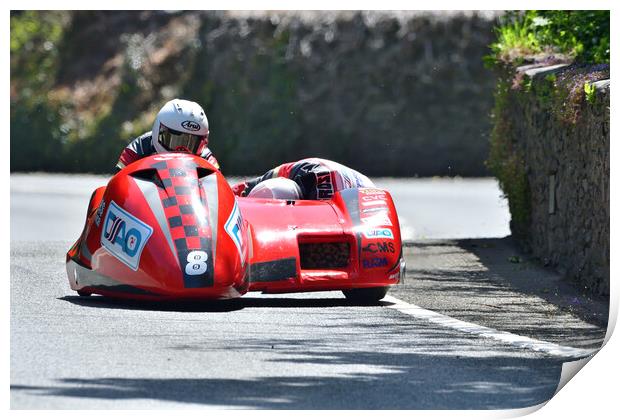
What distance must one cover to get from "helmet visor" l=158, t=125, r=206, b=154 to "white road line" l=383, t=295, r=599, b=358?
6.47ft

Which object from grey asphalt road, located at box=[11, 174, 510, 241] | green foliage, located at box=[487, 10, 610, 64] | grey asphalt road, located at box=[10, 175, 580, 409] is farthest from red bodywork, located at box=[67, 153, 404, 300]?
grey asphalt road, located at box=[11, 174, 510, 241]

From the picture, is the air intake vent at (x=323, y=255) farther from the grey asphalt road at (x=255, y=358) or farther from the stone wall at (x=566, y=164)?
the stone wall at (x=566, y=164)

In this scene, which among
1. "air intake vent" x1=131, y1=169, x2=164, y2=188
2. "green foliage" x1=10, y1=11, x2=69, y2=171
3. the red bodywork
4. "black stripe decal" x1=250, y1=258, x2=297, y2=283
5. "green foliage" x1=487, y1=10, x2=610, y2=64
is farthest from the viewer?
"green foliage" x1=10, y1=11, x2=69, y2=171

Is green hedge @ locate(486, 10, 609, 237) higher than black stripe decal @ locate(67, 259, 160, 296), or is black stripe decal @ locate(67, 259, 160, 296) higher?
green hedge @ locate(486, 10, 609, 237)

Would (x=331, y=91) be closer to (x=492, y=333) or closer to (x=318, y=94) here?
(x=318, y=94)

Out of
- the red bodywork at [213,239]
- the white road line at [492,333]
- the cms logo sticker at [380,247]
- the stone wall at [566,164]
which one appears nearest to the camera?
the white road line at [492,333]

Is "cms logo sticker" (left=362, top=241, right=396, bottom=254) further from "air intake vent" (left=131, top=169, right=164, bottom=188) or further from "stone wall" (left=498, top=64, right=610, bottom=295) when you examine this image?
"stone wall" (left=498, top=64, right=610, bottom=295)

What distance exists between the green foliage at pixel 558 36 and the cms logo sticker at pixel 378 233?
181 inches

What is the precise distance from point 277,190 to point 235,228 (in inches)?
61.9

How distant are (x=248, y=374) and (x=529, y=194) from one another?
8511 mm

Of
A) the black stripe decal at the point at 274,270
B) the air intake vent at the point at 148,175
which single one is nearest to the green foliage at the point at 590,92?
the black stripe decal at the point at 274,270

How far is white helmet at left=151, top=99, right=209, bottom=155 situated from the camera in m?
12.8

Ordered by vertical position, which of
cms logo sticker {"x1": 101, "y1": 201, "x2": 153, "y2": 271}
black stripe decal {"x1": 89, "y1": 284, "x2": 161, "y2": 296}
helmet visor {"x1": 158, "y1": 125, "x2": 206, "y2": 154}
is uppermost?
helmet visor {"x1": 158, "y1": 125, "x2": 206, "y2": 154}

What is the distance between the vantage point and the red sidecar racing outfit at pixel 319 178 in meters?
13.3
